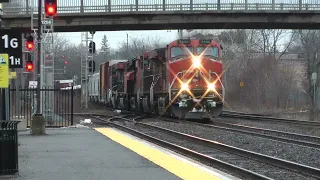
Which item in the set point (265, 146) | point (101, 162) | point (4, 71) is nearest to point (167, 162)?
point (101, 162)

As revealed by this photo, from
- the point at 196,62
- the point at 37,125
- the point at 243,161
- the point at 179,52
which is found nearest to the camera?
the point at 243,161

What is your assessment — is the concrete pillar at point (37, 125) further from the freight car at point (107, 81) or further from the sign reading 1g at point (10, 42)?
the freight car at point (107, 81)

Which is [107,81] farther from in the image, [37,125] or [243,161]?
[243,161]

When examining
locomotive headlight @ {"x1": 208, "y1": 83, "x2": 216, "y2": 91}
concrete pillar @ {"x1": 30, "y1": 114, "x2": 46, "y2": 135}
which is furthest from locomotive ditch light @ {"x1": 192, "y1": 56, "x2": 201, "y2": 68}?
concrete pillar @ {"x1": 30, "y1": 114, "x2": 46, "y2": 135}

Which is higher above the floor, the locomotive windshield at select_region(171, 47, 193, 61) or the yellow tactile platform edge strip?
the locomotive windshield at select_region(171, 47, 193, 61)

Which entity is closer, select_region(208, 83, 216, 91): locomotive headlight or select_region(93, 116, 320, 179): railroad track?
select_region(93, 116, 320, 179): railroad track

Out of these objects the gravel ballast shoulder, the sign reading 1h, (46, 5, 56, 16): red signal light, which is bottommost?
the gravel ballast shoulder

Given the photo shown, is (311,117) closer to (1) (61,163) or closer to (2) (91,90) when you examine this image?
(1) (61,163)

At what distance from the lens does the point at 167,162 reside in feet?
38.3

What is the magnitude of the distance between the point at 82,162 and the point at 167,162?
6.70 feet

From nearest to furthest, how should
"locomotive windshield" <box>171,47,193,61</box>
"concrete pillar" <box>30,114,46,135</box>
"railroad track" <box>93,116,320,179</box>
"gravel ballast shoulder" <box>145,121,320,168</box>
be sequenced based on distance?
"railroad track" <box>93,116,320,179</box> < "gravel ballast shoulder" <box>145,121,320,168</box> < "concrete pillar" <box>30,114,46,135</box> < "locomotive windshield" <box>171,47,193,61</box>

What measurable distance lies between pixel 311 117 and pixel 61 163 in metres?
23.3

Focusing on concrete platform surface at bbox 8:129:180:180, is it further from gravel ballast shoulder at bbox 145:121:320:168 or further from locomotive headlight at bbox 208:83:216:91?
locomotive headlight at bbox 208:83:216:91

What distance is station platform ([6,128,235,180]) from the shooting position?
31.9 ft
